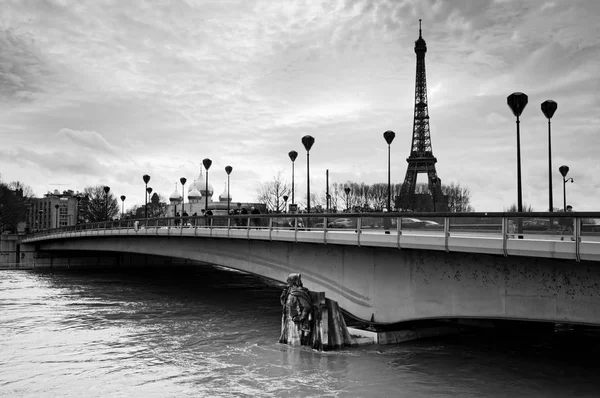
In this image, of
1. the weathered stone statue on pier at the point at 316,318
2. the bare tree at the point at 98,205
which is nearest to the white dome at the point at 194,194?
the bare tree at the point at 98,205

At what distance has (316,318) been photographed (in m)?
20.1

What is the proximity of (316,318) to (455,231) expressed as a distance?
5934mm

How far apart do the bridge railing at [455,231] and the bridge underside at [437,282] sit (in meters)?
0.94

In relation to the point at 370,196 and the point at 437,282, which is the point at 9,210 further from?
the point at 437,282

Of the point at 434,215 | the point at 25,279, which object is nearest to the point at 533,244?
the point at 434,215

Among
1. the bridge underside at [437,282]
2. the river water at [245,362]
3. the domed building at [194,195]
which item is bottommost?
the river water at [245,362]

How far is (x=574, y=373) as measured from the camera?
17156 millimetres

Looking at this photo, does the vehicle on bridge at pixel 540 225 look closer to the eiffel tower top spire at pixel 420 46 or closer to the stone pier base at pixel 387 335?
the stone pier base at pixel 387 335

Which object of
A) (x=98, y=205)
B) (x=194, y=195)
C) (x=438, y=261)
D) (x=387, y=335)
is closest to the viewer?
(x=438, y=261)

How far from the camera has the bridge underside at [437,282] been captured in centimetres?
1556

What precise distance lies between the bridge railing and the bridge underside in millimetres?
945

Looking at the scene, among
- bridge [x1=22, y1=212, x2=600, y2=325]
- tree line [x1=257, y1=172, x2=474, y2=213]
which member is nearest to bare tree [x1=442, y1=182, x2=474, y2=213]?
tree line [x1=257, y1=172, x2=474, y2=213]

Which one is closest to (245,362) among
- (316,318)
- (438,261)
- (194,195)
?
(316,318)

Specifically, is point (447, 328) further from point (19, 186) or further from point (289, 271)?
point (19, 186)
